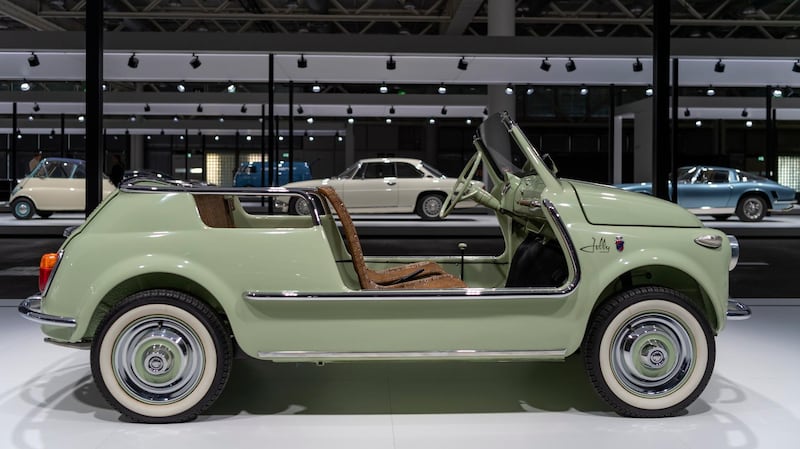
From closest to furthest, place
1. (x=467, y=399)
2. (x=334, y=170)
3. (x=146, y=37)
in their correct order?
(x=467, y=399), (x=146, y=37), (x=334, y=170)

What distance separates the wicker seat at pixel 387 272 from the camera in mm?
3828

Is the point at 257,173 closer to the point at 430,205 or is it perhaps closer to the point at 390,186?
the point at 390,186

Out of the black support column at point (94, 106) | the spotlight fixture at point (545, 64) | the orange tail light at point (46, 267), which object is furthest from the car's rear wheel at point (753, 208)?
the orange tail light at point (46, 267)

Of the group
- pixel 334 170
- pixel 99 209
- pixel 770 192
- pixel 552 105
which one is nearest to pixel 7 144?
pixel 334 170

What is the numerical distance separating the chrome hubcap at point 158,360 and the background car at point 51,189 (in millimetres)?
15639

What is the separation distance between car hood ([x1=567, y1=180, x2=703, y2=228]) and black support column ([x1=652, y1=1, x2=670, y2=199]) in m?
3.90

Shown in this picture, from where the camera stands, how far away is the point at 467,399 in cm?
400

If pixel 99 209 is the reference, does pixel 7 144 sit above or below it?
above

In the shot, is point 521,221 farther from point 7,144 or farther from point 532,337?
point 7,144

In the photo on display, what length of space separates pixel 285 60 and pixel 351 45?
191 centimetres

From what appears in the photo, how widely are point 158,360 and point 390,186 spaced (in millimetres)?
13742

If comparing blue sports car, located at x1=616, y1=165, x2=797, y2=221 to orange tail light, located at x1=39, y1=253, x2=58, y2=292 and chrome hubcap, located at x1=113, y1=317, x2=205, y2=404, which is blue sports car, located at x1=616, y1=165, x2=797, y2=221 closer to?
chrome hubcap, located at x1=113, y1=317, x2=205, y2=404

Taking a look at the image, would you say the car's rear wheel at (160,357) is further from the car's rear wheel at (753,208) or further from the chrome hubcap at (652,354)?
the car's rear wheel at (753,208)

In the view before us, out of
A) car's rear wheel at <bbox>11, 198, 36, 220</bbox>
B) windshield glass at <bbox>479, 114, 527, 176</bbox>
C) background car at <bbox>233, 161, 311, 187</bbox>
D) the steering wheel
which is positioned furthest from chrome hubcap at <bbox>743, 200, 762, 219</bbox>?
car's rear wheel at <bbox>11, 198, 36, 220</bbox>
